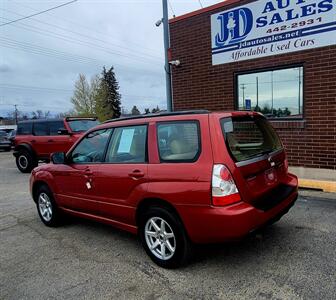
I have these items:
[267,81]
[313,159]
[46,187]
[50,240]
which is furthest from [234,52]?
[50,240]

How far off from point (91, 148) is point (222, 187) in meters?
2.24

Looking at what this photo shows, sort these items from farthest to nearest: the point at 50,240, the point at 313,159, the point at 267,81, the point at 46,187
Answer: the point at 267,81 < the point at 313,159 < the point at 46,187 < the point at 50,240

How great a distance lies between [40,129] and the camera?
12445 mm

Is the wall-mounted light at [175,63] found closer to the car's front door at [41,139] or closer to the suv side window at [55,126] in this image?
the suv side window at [55,126]

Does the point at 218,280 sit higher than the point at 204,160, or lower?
lower

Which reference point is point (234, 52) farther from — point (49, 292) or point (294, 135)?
point (49, 292)

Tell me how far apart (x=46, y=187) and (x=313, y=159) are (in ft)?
19.6

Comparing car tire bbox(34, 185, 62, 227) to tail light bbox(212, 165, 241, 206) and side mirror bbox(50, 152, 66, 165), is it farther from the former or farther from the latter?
tail light bbox(212, 165, 241, 206)

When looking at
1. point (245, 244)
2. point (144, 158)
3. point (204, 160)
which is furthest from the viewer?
point (245, 244)

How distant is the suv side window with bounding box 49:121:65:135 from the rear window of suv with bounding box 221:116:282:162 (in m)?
8.88

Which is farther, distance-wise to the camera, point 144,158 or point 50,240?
point 50,240

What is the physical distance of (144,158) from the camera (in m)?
4.00

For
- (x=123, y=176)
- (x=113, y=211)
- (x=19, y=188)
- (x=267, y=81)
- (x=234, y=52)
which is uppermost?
(x=234, y=52)

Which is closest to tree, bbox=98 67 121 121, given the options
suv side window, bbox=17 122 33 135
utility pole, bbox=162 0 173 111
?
suv side window, bbox=17 122 33 135
